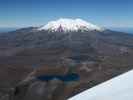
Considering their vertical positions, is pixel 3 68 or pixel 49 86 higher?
Result: pixel 49 86

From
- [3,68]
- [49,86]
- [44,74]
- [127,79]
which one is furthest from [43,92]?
[3,68]

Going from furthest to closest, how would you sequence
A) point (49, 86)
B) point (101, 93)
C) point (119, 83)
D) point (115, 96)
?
point (49, 86) < point (119, 83) < point (101, 93) < point (115, 96)

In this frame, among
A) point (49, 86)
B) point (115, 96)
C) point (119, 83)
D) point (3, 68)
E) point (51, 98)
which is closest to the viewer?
point (115, 96)

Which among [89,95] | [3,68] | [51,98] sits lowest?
[3,68]

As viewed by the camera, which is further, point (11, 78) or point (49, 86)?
point (11, 78)

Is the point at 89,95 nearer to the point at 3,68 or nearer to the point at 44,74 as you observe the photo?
the point at 44,74

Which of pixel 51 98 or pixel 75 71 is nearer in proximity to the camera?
pixel 51 98

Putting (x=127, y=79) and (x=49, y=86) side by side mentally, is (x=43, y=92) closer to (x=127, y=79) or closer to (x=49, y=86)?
(x=49, y=86)

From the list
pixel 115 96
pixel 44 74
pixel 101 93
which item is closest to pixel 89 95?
pixel 101 93

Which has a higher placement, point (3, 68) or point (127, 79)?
point (127, 79)
